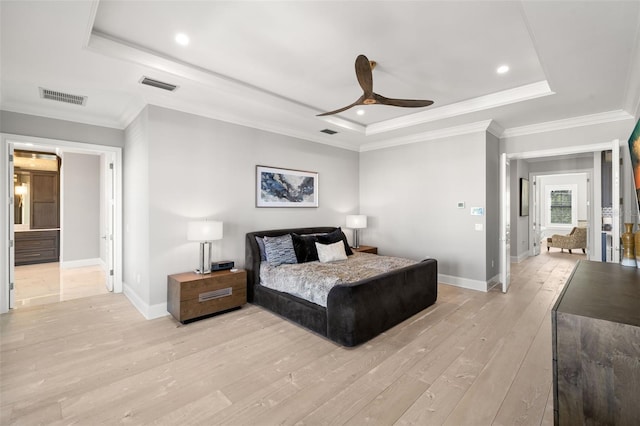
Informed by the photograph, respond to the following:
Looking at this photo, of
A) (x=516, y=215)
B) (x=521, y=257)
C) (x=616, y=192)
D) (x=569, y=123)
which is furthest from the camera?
(x=521, y=257)

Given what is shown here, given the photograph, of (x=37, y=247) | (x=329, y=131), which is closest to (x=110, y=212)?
(x=37, y=247)

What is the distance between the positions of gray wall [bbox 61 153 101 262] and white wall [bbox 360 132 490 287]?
6.40m

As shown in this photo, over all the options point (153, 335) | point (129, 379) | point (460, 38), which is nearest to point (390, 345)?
point (129, 379)

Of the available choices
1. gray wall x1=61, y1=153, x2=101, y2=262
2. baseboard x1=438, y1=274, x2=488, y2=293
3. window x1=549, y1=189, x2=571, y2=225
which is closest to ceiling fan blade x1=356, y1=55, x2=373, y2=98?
baseboard x1=438, y1=274, x2=488, y2=293

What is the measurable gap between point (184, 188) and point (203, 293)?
142 centimetres

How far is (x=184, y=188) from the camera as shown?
397 centimetres

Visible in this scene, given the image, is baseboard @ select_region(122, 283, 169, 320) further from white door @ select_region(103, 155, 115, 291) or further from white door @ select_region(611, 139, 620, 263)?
white door @ select_region(611, 139, 620, 263)

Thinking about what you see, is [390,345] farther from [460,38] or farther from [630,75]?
[630,75]

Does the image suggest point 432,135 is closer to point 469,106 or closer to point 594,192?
point 469,106

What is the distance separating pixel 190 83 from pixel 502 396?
415 centimetres

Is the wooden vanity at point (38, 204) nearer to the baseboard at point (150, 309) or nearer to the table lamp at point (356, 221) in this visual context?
the baseboard at point (150, 309)

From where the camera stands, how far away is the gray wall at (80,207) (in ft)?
21.9

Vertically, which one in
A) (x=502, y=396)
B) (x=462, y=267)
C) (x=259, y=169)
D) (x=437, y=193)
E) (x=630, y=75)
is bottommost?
(x=502, y=396)

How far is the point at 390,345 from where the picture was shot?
2988 millimetres
